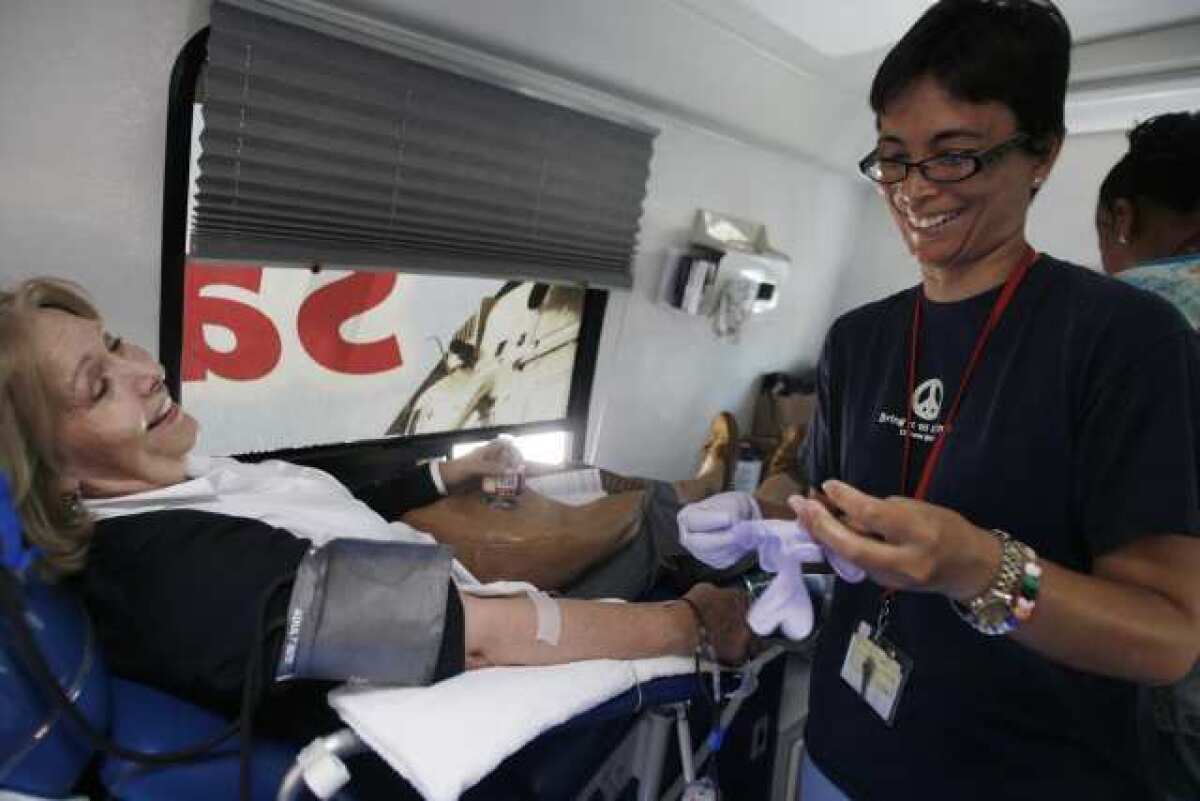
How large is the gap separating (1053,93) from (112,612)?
1577 millimetres

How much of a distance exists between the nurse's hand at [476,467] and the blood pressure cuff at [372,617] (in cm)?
Answer: 100

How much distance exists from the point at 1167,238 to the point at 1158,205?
7cm

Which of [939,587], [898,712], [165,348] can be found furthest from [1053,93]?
[165,348]

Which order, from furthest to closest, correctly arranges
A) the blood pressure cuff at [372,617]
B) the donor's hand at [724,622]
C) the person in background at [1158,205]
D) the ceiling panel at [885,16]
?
the ceiling panel at [885,16]
the donor's hand at [724,622]
the person in background at [1158,205]
the blood pressure cuff at [372,617]

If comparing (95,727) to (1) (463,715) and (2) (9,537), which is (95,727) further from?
(1) (463,715)

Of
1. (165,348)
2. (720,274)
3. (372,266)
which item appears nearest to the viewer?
(165,348)

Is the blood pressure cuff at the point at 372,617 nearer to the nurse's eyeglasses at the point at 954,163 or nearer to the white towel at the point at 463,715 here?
the white towel at the point at 463,715

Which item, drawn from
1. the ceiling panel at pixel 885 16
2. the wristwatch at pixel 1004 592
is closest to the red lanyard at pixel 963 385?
the wristwatch at pixel 1004 592

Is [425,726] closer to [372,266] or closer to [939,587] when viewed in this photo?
[939,587]

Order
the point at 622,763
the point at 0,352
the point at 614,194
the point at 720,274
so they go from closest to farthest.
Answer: the point at 0,352, the point at 622,763, the point at 614,194, the point at 720,274

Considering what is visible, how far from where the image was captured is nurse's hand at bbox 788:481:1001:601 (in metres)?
0.63

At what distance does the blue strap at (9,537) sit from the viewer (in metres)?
→ 0.82

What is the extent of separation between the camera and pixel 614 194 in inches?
103

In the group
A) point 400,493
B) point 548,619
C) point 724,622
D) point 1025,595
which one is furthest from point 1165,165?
point 400,493
